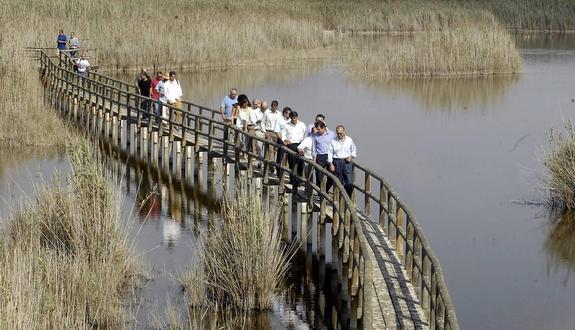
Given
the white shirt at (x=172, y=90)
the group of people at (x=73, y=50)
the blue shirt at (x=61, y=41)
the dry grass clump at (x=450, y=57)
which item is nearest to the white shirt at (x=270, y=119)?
the white shirt at (x=172, y=90)

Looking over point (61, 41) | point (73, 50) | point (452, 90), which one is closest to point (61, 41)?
point (61, 41)

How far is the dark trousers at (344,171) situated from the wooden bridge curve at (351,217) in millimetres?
228

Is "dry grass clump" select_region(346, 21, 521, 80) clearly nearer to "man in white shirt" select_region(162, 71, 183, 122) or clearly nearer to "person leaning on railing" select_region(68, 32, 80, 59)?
"person leaning on railing" select_region(68, 32, 80, 59)

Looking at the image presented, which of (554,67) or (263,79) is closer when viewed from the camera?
(263,79)

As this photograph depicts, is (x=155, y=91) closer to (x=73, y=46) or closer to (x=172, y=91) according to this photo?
(x=172, y=91)

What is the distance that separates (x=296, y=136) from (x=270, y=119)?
1.31 metres

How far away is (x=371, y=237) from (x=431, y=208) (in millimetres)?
6480

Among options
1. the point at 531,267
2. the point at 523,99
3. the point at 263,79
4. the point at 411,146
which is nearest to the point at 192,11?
the point at 263,79

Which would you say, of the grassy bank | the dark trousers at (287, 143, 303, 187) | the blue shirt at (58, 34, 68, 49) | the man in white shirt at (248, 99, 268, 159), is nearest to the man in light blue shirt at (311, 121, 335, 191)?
the dark trousers at (287, 143, 303, 187)

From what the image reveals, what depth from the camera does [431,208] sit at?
2214 centimetres

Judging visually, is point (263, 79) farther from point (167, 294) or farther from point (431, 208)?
point (167, 294)

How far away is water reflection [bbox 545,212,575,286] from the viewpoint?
18828 millimetres

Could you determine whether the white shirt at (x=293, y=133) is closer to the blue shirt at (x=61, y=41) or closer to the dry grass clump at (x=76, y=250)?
the dry grass clump at (x=76, y=250)

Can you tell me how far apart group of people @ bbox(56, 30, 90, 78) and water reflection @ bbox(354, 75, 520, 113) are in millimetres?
11756
